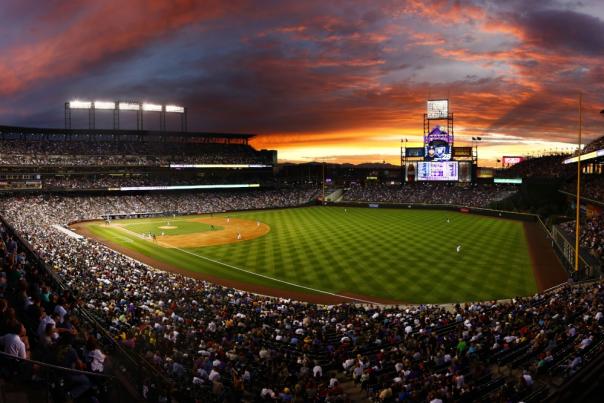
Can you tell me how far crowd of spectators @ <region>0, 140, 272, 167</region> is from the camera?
228ft

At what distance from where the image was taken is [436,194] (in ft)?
262

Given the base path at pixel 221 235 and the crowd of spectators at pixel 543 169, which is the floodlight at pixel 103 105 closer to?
the base path at pixel 221 235

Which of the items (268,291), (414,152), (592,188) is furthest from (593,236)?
(414,152)

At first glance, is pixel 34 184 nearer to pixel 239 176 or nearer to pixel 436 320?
pixel 239 176

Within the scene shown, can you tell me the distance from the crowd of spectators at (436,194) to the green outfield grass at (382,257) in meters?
14.7

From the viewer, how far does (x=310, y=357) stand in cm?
1413

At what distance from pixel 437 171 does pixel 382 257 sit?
1621 inches

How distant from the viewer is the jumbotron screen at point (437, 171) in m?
71.6

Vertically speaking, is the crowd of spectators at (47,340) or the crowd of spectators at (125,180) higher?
the crowd of spectators at (125,180)

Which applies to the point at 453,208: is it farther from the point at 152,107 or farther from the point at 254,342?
the point at 254,342

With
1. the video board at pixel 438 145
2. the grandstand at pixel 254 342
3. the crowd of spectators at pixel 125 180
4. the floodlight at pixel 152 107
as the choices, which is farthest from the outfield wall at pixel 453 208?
the floodlight at pixel 152 107

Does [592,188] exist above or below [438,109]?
below

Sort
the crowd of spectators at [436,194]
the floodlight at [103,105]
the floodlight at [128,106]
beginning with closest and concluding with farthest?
the crowd of spectators at [436,194]
the floodlight at [103,105]
the floodlight at [128,106]

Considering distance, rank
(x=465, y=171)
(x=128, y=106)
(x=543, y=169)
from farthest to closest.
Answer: (x=128, y=106)
(x=543, y=169)
(x=465, y=171)
